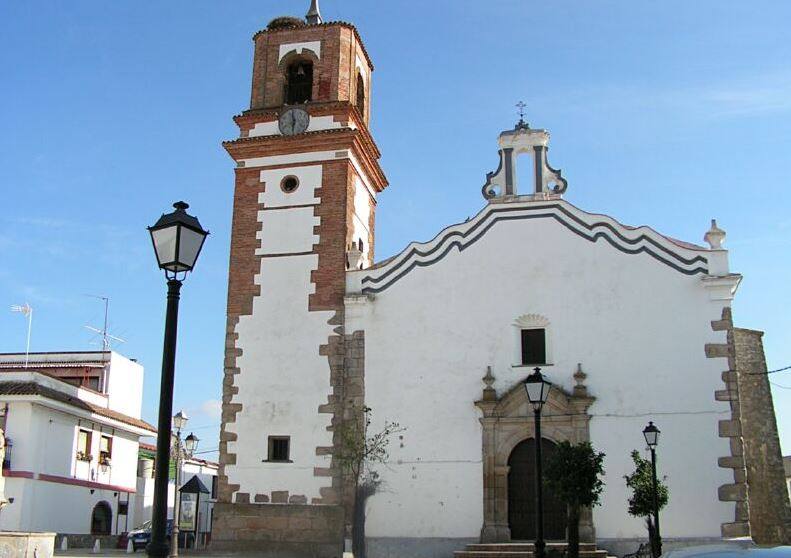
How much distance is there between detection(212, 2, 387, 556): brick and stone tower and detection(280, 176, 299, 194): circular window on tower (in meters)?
0.03

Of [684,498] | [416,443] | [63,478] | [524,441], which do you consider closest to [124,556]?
[63,478]

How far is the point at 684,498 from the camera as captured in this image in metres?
18.3

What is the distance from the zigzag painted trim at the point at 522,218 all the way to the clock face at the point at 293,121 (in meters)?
4.30

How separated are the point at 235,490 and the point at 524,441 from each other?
6.76m

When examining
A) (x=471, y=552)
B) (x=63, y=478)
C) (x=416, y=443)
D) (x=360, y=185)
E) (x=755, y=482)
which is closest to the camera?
(x=471, y=552)

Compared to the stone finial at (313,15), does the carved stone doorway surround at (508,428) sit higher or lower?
lower

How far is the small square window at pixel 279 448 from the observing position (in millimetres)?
20453

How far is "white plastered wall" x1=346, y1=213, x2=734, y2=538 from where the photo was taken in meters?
18.5

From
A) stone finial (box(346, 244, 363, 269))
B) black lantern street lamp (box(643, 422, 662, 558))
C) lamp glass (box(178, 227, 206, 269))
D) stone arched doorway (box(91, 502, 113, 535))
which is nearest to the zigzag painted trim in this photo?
stone finial (box(346, 244, 363, 269))

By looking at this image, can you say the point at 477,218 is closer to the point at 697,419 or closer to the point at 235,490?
the point at 697,419

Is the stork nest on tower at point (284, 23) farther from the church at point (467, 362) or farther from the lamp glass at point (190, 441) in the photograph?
the lamp glass at point (190, 441)

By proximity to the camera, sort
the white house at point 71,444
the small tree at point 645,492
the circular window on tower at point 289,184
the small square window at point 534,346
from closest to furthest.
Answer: the small tree at point 645,492
the small square window at point 534,346
the circular window on tower at point 289,184
the white house at point 71,444

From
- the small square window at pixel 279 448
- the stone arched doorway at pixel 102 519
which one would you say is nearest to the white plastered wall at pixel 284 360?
the small square window at pixel 279 448

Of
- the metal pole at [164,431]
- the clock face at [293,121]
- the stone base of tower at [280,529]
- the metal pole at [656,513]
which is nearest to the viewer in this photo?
the metal pole at [164,431]
